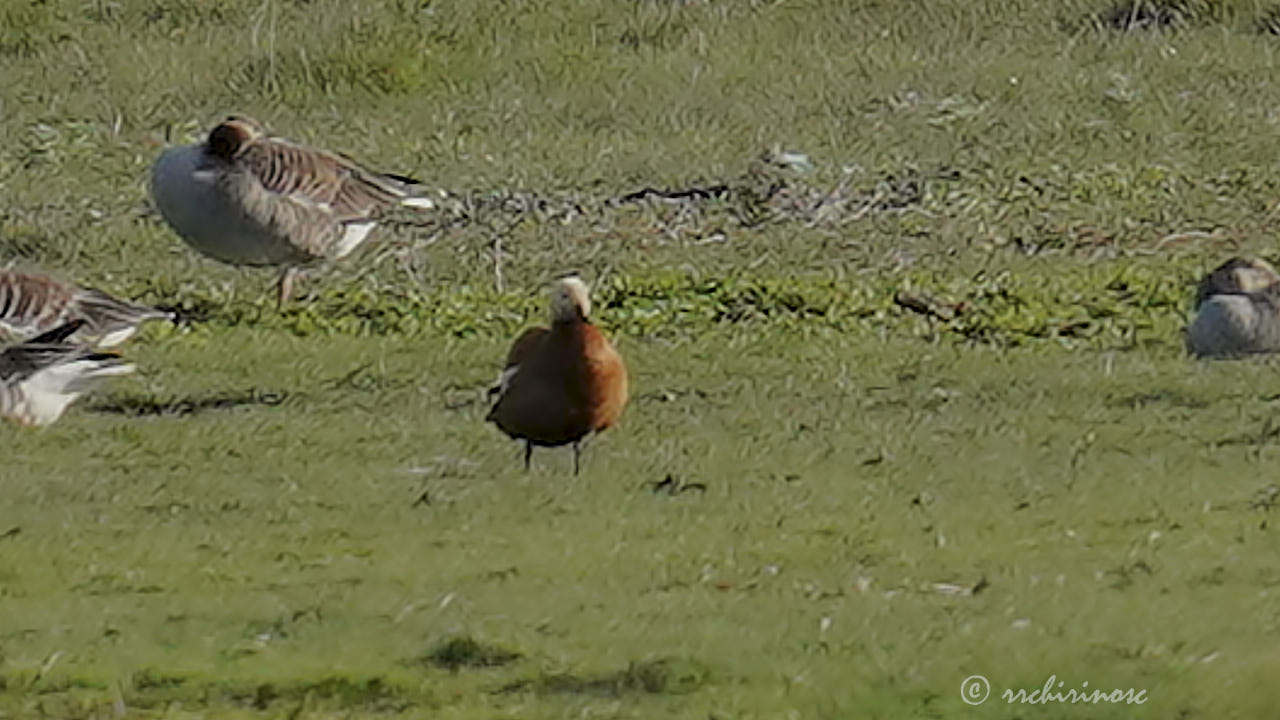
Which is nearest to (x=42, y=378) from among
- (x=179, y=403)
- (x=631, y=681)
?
(x=179, y=403)

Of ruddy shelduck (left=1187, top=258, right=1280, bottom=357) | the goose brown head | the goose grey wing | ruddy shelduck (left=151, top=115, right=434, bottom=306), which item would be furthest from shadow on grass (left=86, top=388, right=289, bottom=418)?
ruddy shelduck (left=1187, top=258, right=1280, bottom=357)

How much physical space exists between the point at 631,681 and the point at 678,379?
5.85 m

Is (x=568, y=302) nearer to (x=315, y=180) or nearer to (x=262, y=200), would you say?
(x=262, y=200)

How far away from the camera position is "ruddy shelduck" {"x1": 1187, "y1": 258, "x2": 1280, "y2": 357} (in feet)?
49.8

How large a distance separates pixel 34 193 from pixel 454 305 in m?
4.98

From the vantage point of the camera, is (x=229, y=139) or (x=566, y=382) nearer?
(x=566, y=382)

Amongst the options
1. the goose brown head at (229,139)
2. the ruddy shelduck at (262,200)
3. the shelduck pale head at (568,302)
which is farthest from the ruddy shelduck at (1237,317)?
the goose brown head at (229,139)

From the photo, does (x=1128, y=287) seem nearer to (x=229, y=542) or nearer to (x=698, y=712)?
(x=229, y=542)

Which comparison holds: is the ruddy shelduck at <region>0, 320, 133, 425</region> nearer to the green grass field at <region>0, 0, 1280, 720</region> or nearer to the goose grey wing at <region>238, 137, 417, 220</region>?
the green grass field at <region>0, 0, 1280, 720</region>

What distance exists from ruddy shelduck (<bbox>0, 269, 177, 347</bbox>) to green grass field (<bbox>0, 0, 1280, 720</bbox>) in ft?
1.02

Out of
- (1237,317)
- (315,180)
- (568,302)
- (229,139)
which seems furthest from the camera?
(315,180)

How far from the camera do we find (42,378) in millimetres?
13875

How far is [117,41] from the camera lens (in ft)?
82.8

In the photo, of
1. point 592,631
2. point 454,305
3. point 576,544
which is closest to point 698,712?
point 592,631
